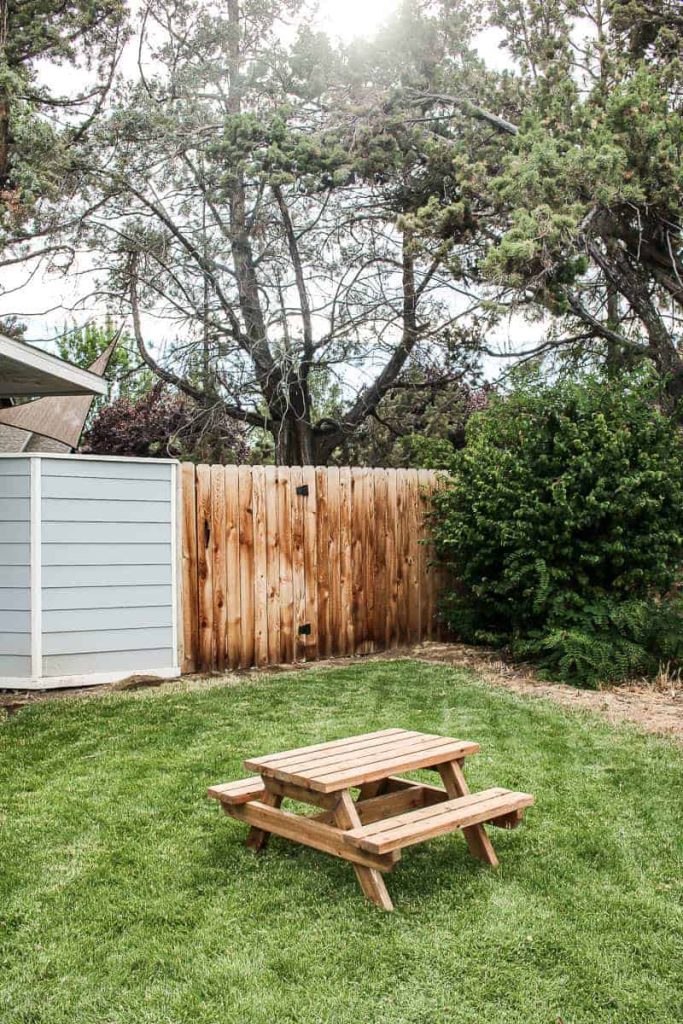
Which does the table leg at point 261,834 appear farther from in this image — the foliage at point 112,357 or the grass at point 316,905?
the foliage at point 112,357

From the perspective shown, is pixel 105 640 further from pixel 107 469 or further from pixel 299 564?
pixel 299 564

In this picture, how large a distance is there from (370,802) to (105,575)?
15.0 ft

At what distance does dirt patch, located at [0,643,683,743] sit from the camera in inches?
269

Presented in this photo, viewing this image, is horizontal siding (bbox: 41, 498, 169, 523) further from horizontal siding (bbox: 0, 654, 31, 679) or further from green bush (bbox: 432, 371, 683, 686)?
green bush (bbox: 432, 371, 683, 686)

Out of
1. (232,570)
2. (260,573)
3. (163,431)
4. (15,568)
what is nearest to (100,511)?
(15,568)

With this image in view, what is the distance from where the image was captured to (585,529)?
8602 mm

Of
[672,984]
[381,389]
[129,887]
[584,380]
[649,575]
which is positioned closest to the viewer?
[672,984]

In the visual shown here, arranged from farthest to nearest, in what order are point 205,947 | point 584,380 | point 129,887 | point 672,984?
point 584,380
point 129,887
point 205,947
point 672,984

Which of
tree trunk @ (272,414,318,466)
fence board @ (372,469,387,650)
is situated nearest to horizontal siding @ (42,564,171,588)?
fence board @ (372,469,387,650)

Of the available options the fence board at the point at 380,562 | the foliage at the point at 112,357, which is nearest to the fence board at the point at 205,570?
the fence board at the point at 380,562

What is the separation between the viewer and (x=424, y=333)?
1369cm

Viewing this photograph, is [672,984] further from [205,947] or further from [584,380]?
[584,380]

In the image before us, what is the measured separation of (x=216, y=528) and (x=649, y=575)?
4.07 metres

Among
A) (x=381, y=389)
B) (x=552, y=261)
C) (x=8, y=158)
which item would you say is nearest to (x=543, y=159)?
(x=552, y=261)
